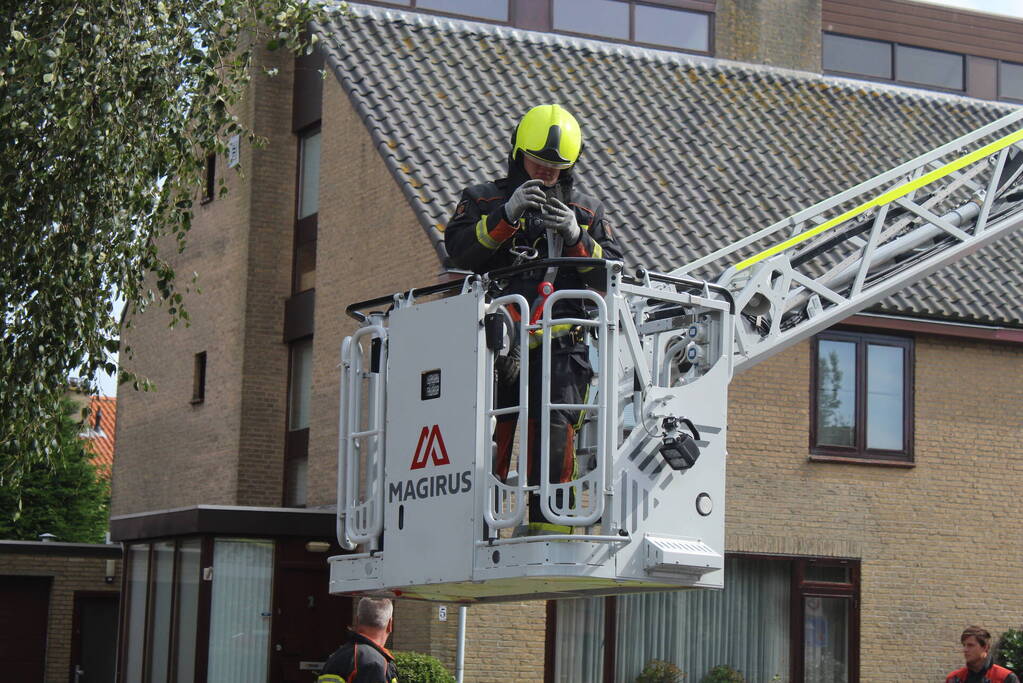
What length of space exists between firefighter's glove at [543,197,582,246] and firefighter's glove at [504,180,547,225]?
54 millimetres

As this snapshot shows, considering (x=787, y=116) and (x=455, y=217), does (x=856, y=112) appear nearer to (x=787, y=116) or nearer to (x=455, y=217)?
(x=787, y=116)

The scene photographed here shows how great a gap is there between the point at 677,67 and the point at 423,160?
546 cm

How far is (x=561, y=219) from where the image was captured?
26.2ft

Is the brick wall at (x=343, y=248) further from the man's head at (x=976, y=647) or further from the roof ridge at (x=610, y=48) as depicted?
the man's head at (x=976, y=647)

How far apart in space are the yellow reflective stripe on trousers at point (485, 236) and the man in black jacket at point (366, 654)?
71.8 inches

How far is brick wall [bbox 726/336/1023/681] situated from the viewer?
1872 cm

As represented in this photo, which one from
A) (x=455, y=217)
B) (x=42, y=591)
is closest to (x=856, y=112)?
(x=42, y=591)

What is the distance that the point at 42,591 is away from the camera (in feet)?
81.8

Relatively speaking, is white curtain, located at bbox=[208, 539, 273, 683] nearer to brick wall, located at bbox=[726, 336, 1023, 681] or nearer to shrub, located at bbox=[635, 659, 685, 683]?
shrub, located at bbox=[635, 659, 685, 683]

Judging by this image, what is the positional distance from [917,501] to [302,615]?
23.5 ft

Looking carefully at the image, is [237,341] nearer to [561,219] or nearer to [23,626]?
[23,626]

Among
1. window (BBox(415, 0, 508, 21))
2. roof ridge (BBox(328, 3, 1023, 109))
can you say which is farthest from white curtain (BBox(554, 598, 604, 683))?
window (BBox(415, 0, 508, 21))

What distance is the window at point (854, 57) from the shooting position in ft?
94.8

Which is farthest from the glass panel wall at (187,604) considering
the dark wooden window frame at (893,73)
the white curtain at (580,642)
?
the dark wooden window frame at (893,73)
